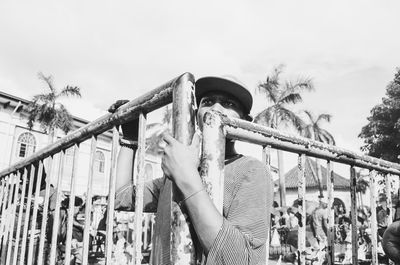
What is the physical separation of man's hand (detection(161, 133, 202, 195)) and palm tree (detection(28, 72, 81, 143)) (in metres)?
21.2

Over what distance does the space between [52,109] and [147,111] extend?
21.2 m

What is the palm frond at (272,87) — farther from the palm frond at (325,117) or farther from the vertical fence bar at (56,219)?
the vertical fence bar at (56,219)

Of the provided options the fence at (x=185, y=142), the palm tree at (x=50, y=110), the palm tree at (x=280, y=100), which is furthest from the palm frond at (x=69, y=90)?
the fence at (x=185, y=142)

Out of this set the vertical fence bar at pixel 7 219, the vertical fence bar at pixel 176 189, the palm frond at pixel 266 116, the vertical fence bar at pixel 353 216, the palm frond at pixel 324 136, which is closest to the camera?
the vertical fence bar at pixel 176 189

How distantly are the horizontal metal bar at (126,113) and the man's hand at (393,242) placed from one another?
52.0 inches

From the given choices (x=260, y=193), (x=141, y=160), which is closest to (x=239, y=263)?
(x=260, y=193)

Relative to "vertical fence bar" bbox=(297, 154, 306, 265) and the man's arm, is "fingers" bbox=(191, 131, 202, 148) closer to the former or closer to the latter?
the man's arm

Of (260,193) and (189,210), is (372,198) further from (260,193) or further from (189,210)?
(189,210)

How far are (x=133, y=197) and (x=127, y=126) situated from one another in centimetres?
33

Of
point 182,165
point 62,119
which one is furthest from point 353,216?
point 62,119

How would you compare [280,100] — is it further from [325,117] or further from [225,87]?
[225,87]

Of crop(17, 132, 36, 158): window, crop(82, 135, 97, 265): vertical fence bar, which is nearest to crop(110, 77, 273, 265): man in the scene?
crop(82, 135, 97, 265): vertical fence bar

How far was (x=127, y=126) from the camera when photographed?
1.43m

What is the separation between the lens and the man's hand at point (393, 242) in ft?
5.56
